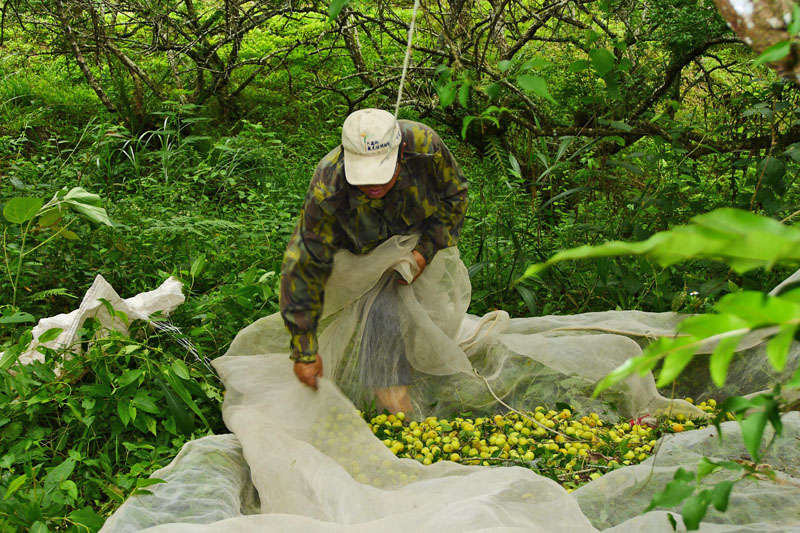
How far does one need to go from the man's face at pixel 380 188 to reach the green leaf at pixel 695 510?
1515 mm

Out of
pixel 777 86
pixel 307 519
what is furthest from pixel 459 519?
pixel 777 86

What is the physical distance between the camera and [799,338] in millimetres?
583

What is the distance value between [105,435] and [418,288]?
1187mm

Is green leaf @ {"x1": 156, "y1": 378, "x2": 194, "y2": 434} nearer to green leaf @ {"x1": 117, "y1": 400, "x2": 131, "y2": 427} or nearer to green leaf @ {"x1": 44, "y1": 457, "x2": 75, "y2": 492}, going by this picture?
green leaf @ {"x1": 117, "y1": 400, "x2": 131, "y2": 427}

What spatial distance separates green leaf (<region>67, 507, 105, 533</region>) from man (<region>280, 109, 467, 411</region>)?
2.73 ft

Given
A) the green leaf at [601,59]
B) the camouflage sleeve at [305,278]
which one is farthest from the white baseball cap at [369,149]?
the green leaf at [601,59]

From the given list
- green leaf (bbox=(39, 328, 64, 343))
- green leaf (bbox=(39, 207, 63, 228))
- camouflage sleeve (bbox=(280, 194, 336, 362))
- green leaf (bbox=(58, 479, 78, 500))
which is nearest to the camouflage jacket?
camouflage sleeve (bbox=(280, 194, 336, 362))

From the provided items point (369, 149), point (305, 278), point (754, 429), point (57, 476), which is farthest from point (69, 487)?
point (754, 429)

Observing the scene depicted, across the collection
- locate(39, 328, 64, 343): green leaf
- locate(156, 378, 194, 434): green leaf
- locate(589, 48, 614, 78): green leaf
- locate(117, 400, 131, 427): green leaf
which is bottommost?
locate(156, 378, 194, 434): green leaf

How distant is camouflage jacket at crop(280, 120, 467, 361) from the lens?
2.33 metres

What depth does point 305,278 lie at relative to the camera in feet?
7.86

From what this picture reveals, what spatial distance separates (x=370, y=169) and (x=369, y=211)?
0.27 metres

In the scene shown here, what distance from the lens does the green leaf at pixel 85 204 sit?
2.80m

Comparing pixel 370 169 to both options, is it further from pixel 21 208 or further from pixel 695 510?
pixel 695 510
